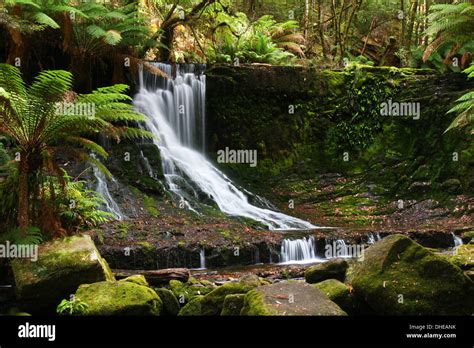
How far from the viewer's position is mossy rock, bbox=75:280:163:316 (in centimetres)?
430

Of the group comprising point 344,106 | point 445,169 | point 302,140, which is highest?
point 344,106

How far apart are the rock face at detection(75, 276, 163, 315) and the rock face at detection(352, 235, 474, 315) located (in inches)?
78.8

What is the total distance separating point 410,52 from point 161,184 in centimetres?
988

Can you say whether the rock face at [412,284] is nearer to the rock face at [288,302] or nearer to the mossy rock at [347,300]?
the mossy rock at [347,300]

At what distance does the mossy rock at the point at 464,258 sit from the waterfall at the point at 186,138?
414cm

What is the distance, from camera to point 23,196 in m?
5.35

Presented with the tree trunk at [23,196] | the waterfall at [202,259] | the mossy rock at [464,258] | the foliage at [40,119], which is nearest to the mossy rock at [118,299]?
the tree trunk at [23,196]

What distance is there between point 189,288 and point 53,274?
58.5 inches

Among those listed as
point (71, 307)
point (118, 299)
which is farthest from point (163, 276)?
point (71, 307)

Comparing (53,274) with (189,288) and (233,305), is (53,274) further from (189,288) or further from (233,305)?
(233,305)

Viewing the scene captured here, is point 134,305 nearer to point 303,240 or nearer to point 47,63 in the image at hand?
point 303,240

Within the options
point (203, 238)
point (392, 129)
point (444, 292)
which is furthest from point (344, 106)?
point (444, 292)

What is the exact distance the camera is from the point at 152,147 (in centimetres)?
1054

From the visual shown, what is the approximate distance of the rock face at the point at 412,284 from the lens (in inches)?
167
